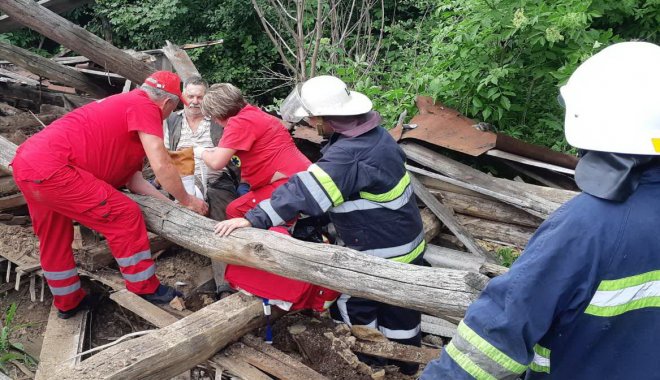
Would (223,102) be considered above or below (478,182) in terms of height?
above

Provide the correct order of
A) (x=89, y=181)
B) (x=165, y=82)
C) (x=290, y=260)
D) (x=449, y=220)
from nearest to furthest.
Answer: (x=290, y=260) → (x=89, y=181) → (x=165, y=82) → (x=449, y=220)

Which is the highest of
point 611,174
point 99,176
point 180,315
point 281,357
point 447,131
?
point 611,174

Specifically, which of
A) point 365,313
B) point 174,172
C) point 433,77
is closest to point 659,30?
point 433,77

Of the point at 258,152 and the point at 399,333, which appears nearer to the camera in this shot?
the point at 399,333

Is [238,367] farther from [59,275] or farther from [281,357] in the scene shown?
[59,275]

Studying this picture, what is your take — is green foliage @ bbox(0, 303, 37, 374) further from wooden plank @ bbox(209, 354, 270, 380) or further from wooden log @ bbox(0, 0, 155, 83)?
wooden log @ bbox(0, 0, 155, 83)

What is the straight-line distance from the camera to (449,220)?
196 inches

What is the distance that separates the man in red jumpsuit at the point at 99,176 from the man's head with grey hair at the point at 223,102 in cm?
29

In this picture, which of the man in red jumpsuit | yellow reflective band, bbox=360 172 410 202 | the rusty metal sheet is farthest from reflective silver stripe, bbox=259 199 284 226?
the rusty metal sheet

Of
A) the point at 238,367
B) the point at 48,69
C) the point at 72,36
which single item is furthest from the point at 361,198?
the point at 48,69

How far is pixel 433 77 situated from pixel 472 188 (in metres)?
1.62

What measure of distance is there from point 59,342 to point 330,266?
2155 mm

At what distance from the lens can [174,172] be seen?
3.82 meters

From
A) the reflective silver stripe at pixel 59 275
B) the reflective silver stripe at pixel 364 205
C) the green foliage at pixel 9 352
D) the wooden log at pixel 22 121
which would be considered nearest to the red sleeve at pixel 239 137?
the reflective silver stripe at pixel 364 205
